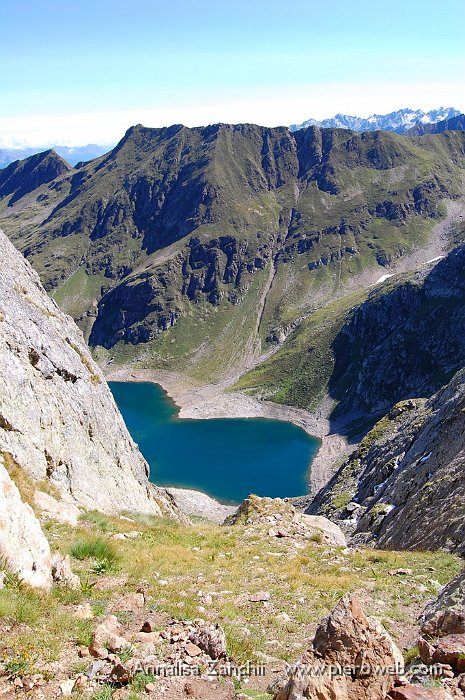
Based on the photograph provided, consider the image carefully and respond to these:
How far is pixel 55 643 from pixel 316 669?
6.85 meters

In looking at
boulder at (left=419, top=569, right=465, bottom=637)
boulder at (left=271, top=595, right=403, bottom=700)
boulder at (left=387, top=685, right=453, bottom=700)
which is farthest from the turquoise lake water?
boulder at (left=387, top=685, right=453, bottom=700)

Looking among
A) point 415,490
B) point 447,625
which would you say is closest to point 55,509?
point 447,625

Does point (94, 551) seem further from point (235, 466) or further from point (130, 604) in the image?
point (235, 466)

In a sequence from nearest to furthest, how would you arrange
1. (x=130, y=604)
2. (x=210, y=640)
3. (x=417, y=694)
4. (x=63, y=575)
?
1. (x=417, y=694)
2. (x=210, y=640)
3. (x=130, y=604)
4. (x=63, y=575)

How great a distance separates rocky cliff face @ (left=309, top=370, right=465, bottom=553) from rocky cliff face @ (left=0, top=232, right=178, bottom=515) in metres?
21.7

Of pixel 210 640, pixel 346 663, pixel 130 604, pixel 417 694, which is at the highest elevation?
pixel 417 694

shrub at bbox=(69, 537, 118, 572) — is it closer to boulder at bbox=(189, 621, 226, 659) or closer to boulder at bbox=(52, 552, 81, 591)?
boulder at bbox=(52, 552, 81, 591)

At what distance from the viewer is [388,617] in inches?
720

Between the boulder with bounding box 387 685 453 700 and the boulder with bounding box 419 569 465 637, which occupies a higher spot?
the boulder with bounding box 387 685 453 700

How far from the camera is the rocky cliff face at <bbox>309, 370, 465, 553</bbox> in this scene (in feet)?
109

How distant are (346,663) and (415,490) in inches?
1439

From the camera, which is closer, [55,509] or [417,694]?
[417,694]

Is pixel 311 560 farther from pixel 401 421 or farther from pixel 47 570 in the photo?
pixel 401 421

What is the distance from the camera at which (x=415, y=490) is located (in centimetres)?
4481
